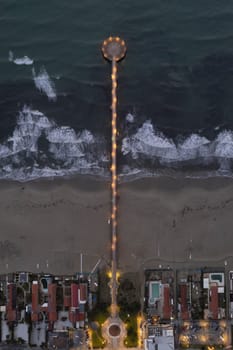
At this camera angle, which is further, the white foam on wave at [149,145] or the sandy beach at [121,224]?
the white foam on wave at [149,145]

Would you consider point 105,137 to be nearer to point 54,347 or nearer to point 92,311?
point 92,311

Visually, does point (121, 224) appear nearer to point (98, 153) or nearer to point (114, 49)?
point (98, 153)

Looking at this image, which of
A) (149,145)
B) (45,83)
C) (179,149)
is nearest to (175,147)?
(179,149)

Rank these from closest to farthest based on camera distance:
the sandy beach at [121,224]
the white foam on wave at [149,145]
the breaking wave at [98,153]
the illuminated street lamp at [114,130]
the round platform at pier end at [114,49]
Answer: the illuminated street lamp at [114,130], the sandy beach at [121,224], the breaking wave at [98,153], the white foam on wave at [149,145], the round platform at pier end at [114,49]

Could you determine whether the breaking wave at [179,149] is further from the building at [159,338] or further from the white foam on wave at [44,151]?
the building at [159,338]

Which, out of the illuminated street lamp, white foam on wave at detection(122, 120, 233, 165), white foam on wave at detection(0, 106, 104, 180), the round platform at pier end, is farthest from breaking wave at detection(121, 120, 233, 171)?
the round platform at pier end

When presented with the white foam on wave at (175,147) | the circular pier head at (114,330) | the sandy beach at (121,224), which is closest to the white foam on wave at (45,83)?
the white foam on wave at (175,147)

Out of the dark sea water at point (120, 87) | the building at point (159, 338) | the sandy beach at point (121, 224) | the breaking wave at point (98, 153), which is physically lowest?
the building at point (159, 338)

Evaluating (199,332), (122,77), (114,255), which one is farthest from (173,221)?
(122,77)
